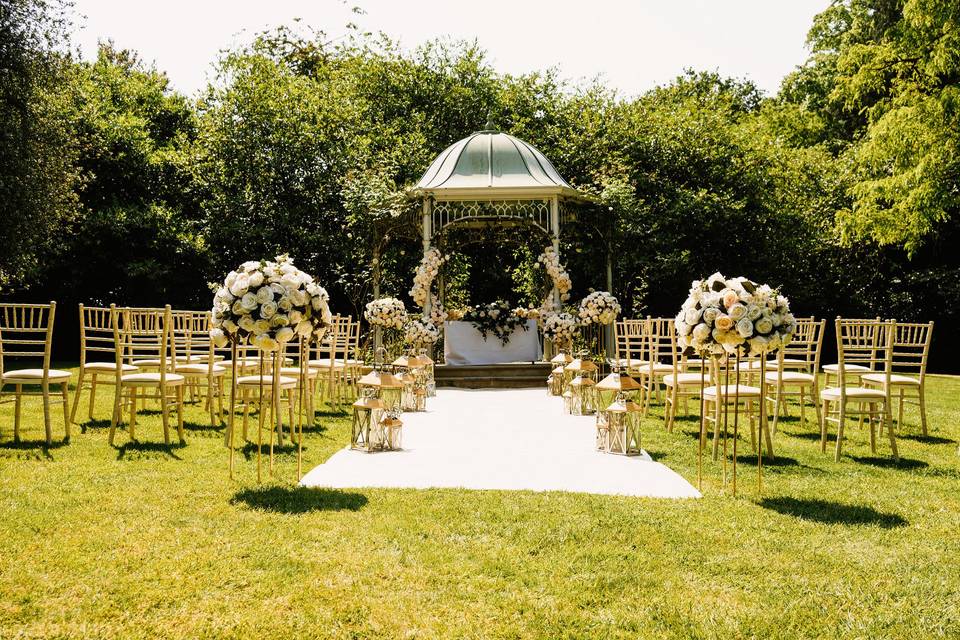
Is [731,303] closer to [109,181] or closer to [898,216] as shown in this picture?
[898,216]

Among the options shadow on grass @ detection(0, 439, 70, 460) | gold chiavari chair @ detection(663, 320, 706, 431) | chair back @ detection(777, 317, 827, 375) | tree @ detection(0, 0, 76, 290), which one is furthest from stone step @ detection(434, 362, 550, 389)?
tree @ detection(0, 0, 76, 290)

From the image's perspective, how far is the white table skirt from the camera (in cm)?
1452

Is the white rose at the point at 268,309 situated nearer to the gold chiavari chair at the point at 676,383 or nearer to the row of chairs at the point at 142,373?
the row of chairs at the point at 142,373

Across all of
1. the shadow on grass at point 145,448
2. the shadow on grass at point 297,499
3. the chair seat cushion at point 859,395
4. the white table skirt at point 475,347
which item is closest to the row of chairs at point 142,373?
the shadow on grass at point 145,448

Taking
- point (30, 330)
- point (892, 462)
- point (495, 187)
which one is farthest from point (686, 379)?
point (495, 187)

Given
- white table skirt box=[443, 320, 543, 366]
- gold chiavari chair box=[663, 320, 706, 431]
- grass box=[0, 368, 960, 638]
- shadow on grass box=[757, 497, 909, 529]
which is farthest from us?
white table skirt box=[443, 320, 543, 366]

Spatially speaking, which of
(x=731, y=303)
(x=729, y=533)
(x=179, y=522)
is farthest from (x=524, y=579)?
(x=731, y=303)

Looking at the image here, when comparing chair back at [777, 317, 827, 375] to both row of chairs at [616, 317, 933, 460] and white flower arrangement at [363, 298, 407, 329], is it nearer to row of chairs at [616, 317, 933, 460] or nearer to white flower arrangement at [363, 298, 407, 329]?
row of chairs at [616, 317, 933, 460]

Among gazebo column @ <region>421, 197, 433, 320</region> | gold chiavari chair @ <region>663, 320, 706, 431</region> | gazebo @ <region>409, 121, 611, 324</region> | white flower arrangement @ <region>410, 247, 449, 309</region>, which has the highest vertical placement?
gazebo @ <region>409, 121, 611, 324</region>

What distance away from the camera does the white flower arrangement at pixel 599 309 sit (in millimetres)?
12625

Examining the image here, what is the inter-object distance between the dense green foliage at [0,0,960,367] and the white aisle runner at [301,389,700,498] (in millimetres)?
8516

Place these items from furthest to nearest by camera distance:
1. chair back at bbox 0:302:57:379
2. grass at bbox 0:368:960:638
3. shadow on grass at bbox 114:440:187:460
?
1. chair back at bbox 0:302:57:379
2. shadow on grass at bbox 114:440:187:460
3. grass at bbox 0:368:960:638

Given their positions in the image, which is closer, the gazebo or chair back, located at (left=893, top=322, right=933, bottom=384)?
chair back, located at (left=893, top=322, right=933, bottom=384)

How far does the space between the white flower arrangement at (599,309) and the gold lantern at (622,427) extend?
583 centimetres
